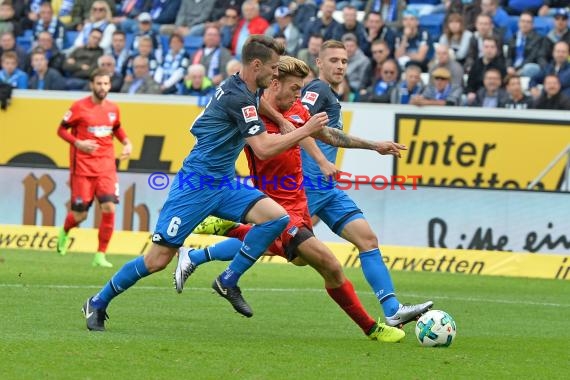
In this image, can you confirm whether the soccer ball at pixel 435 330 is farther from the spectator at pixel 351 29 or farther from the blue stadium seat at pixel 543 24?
the blue stadium seat at pixel 543 24

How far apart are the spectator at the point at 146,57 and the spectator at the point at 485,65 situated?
5.72 meters

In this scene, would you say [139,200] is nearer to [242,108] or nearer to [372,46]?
[372,46]

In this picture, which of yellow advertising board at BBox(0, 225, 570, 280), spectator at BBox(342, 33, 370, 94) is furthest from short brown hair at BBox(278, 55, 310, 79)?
spectator at BBox(342, 33, 370, 94)

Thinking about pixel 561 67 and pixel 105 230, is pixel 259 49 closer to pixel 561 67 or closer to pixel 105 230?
pixel 105 230

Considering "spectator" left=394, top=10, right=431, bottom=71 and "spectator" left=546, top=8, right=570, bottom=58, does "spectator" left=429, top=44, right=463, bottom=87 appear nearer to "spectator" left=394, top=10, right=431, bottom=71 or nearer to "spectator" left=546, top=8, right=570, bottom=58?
"spectator" left=394, top=10, right=431, bottom=71

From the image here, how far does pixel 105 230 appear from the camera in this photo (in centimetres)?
1709

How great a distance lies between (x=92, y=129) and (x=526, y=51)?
7.17 meters

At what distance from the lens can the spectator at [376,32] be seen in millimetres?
21453

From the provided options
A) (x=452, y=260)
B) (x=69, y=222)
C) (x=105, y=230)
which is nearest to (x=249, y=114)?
(x=105, y=230)

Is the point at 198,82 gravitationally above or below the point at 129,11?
below

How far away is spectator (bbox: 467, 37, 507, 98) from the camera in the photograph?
20.1 m

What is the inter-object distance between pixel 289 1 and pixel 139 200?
5657 millimetres

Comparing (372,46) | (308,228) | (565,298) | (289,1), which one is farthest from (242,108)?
(289,1)

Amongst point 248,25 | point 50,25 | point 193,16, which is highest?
point 248,25
